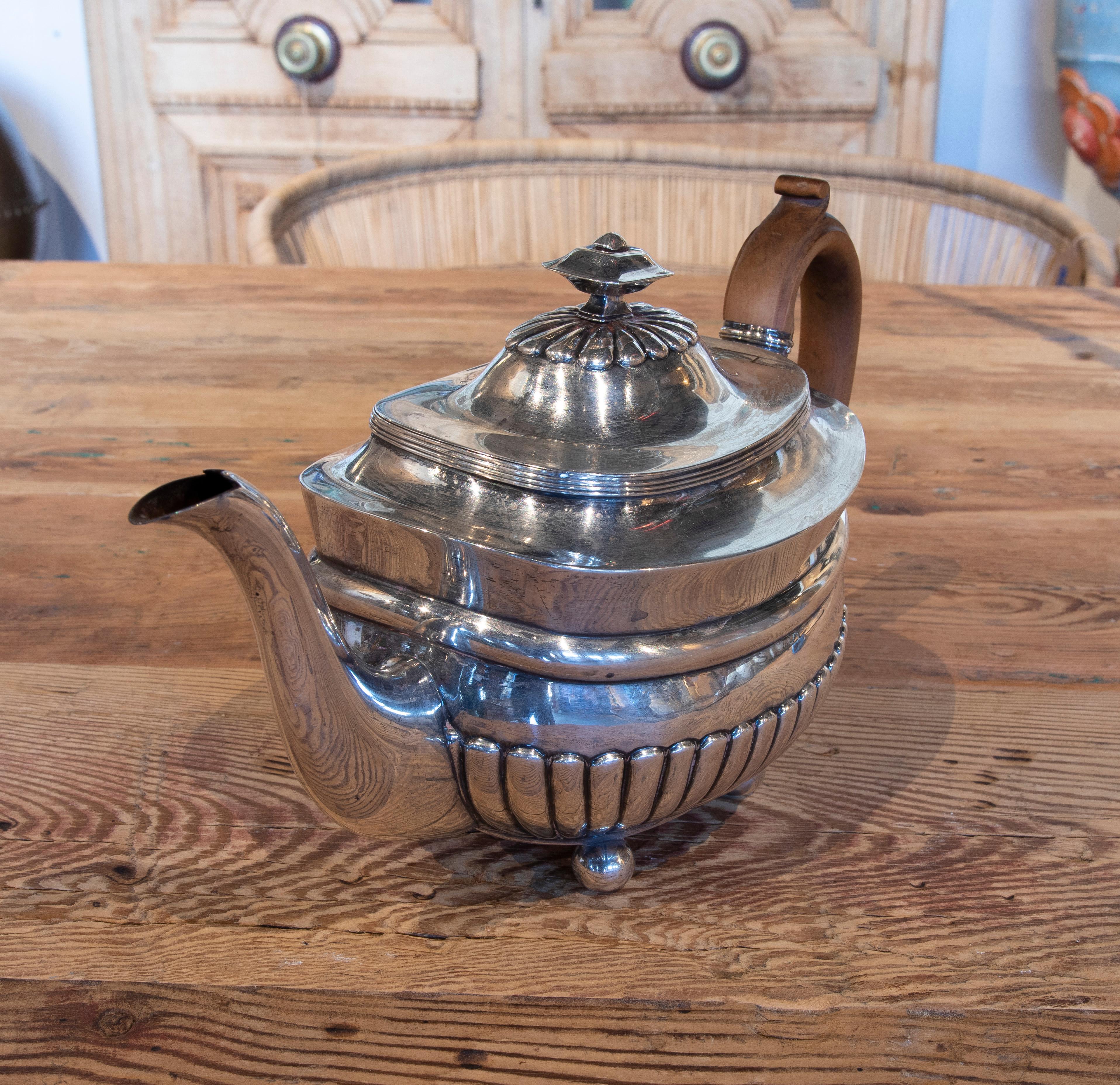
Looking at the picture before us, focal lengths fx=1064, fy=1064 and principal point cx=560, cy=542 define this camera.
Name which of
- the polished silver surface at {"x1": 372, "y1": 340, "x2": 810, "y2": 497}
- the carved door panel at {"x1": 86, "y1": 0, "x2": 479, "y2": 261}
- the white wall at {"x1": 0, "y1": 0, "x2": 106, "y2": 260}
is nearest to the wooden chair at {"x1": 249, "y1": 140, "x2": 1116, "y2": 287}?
the carved door panel at {"x1": 86, "y1": 0, "x2": 479, "y2": 261}


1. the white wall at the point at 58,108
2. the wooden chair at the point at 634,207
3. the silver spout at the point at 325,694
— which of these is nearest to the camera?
the silver spout at the point at 325,694

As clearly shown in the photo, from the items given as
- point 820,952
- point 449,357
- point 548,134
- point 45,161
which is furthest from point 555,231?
point 45,161

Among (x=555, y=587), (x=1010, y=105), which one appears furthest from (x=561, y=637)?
(x=1010, y=105)

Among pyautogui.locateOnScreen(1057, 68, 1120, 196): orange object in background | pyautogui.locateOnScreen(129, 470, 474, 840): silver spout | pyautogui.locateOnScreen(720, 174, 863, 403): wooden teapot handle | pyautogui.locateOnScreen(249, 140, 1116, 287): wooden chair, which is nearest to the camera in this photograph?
pyautogui.locateOnScreen(129, 470, 474, 840): silver spout

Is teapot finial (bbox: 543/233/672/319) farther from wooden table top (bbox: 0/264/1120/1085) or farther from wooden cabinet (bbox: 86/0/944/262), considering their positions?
wooden cabinet (bbox: 86/0/944/262)

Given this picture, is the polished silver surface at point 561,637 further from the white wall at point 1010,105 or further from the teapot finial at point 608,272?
the white wall at point 1010,105

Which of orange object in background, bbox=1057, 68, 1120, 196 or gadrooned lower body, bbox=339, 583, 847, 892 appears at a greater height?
orange object in background, bbox=1057, 68, 1120, 196

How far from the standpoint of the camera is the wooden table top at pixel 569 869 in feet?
1.15

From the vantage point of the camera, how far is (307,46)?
7.50 feet

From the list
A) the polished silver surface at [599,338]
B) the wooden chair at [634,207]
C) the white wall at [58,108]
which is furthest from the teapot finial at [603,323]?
the white wall at [58,108]

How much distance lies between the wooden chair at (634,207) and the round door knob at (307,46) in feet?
3.21

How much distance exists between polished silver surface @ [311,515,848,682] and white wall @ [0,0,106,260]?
95.7 inches

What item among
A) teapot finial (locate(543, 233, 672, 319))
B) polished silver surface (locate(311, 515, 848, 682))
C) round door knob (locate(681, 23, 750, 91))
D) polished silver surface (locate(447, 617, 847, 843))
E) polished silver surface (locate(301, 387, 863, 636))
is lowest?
polished silver surface (locate(447, 617, 847, 843))

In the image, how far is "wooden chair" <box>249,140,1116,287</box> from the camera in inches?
57.4
